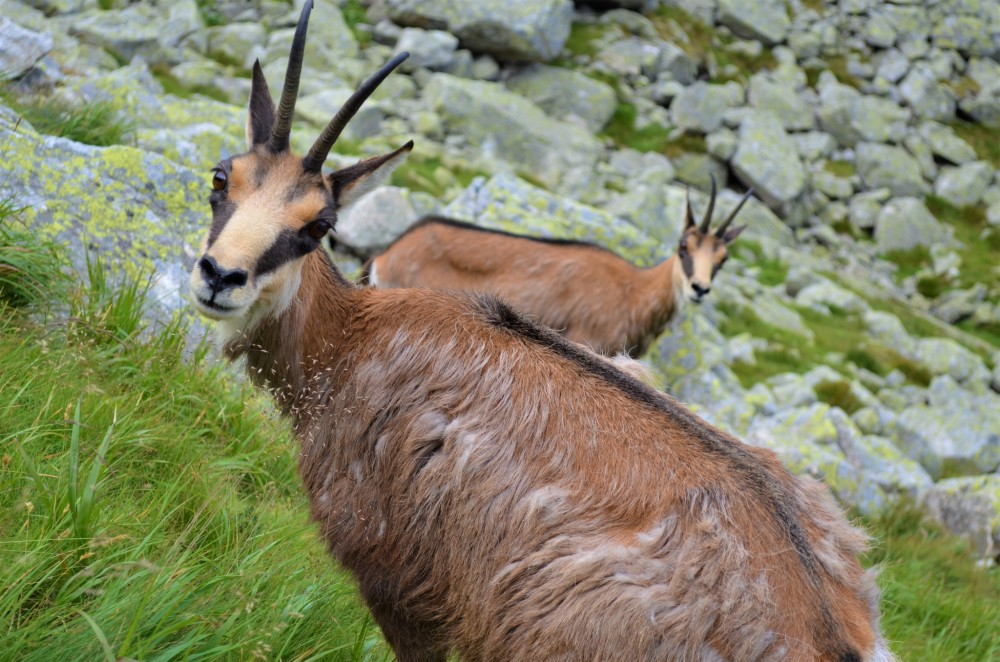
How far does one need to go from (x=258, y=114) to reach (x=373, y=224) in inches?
369

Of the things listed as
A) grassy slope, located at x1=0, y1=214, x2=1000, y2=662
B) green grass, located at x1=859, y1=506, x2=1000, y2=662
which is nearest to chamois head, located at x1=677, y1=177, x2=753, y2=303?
green grass, located at x1=859, y1=506, x2=1000, y2=662

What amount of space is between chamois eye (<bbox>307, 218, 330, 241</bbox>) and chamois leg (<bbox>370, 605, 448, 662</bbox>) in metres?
1.86

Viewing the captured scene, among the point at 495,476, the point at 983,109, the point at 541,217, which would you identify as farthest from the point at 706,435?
the point at 983,109

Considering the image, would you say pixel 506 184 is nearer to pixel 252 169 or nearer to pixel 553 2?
pixel 252 169

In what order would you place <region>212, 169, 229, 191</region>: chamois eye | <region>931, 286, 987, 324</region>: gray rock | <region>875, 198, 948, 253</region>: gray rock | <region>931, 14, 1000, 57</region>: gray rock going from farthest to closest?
<region>931, 14, 1000, 57</region>: gray rock → <region>875, 198, 948, 253</region>: gray rock → <region>931, 286, 987, 324</region>: gray rock → <region>212, 169, 229, 191</region>: chamois eye

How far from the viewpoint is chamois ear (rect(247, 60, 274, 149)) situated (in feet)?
15.6

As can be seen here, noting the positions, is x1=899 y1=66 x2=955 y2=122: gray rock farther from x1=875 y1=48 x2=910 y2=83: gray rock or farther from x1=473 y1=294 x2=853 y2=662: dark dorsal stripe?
x1=473 y1=294 x2=853 y2=662: dark dorsal stripe

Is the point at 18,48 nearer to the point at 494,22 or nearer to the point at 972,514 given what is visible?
the point at 972,514

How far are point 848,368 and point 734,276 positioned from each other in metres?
4.13

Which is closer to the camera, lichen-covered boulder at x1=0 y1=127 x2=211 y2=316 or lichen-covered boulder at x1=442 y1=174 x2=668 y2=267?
lichen-covered boulder at x1=0 y1=127 x2=211 y2=316

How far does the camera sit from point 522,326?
14.3ft

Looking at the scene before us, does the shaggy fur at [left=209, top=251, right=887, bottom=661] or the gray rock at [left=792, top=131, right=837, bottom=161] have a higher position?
the shaggy fur at [left=209, top=251, right=887, bottom=661]

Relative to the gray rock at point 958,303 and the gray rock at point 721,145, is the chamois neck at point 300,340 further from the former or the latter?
the gray rock at point 958,303

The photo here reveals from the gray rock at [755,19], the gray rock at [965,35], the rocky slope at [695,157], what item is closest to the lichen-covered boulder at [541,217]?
the rocky slope at [695,157]
